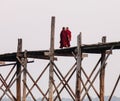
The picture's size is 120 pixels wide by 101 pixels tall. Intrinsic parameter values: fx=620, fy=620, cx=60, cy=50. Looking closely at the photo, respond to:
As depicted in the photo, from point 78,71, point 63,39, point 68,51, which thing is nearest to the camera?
point 78,71

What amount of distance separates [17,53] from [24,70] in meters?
0.82

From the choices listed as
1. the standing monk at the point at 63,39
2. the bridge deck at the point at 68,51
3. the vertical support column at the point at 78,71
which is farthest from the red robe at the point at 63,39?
the vertical support column at the point at 78,71

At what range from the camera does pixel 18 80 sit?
28.0 metres

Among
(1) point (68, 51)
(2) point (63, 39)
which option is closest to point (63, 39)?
(2) point (63, 39)

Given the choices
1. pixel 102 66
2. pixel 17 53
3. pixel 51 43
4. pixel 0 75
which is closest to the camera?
pixel 102 66

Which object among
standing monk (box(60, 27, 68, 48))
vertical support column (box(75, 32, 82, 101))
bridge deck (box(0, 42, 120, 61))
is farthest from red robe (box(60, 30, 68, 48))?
vertical support column (box(75, 32, 82, 101))

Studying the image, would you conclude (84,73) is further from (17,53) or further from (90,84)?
(17,53)

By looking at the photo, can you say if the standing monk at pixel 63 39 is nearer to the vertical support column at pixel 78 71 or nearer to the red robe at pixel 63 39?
the red robe at pixel 63 39

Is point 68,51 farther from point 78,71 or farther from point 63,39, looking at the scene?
point 63,39

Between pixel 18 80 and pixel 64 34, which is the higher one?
pixel 64 34

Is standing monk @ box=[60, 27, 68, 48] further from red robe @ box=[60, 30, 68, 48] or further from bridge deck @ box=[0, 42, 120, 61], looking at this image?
bridge deck @ box=[0, 42, 120, 61]

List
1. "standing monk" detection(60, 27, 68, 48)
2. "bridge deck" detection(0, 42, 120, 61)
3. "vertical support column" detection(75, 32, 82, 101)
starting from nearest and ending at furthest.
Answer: "bridge deck" detection(0, 42, 120, 61) → "vertical support column" detection(75, 32, 82, 101) → "standing monk" detection(60, 27, 68, 48)

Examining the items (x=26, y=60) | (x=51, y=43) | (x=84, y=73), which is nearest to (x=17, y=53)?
(x=26, y=60)

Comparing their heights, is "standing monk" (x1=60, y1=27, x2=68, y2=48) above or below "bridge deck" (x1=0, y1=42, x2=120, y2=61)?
above
